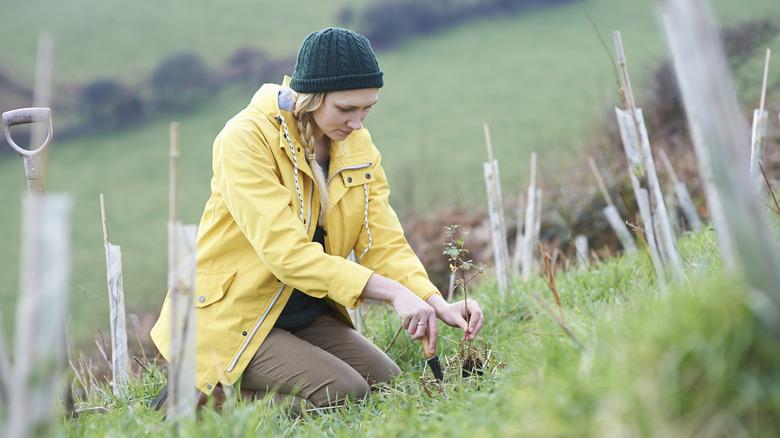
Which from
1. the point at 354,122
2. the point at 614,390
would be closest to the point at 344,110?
the point at 354,122

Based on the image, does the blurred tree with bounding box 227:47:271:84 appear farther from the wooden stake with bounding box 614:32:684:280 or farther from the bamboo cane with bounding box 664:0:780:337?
the bamboo cane with bounding box 664:0:780:337

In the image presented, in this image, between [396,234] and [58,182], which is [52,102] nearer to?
[58,182]

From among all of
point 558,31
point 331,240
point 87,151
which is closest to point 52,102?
point 87,151

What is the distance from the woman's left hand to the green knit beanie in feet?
3.30

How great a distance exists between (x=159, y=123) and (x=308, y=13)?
26.7 feet

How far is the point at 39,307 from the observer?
180cm

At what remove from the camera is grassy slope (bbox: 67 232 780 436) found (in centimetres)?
178

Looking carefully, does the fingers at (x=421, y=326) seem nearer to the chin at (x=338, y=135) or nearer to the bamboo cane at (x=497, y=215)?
the chin at (x=338, y=135)

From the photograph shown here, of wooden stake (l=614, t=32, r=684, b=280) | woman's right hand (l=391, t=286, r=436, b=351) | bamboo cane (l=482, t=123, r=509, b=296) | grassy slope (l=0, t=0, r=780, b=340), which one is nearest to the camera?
wooden stake (l=614, t=32, r=684, b=280)

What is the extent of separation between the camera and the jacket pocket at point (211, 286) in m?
3.35

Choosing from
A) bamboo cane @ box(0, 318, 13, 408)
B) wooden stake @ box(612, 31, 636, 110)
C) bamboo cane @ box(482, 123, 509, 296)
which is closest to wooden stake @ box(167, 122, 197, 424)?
bamboo cane @ box(0, 318, 13, 408)

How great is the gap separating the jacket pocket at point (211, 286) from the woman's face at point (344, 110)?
76 cm

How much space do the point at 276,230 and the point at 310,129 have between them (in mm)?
542

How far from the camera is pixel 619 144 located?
10.7 metres
